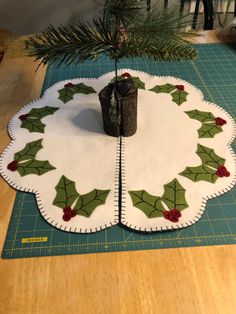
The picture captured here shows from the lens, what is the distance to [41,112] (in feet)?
3.06

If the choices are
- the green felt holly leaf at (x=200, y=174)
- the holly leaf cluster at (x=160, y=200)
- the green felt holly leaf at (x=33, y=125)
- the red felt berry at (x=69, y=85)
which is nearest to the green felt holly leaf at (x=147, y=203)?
the holly leaf cluster at (x=160, y=200)

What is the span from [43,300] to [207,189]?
0.41m

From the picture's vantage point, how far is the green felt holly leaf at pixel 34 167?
76 centimetres

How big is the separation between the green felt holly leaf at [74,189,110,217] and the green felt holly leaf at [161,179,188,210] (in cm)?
13

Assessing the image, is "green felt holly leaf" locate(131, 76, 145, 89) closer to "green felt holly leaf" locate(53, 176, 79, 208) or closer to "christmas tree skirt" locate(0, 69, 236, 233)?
"christmas tree skirt" locate(0, 69, 236, 233)

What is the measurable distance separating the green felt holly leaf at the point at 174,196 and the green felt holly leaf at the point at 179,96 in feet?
1.05

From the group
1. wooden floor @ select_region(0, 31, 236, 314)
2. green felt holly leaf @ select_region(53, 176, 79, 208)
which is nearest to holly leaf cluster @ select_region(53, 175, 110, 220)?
green felt holly leaf @ select_region(53, 176, 79, 208)

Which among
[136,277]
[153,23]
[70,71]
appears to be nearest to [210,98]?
[153,23]

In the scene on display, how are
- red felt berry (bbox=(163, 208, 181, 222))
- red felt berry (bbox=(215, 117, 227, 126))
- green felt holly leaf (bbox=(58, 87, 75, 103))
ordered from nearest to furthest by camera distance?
1. red felt berry (bbox=(163, 208, 181, 222))
2. red felt berry (bbox=(215, 117, 227, 126))
3. green felt holly leaf (bbox=(58, 87, 75, 103))

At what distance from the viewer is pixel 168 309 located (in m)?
Result: 0.52

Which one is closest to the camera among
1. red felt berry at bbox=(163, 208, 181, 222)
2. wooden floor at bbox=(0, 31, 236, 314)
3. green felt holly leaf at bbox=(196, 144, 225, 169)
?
wooden floor at bbox=(0, 31, 236, 314)

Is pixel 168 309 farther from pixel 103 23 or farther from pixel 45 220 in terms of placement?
pixel 103 23

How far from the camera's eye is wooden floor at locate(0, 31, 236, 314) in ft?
1.73

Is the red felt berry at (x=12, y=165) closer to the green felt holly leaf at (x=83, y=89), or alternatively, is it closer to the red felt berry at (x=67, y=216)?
the red felt berry at (x=67, y=216)
